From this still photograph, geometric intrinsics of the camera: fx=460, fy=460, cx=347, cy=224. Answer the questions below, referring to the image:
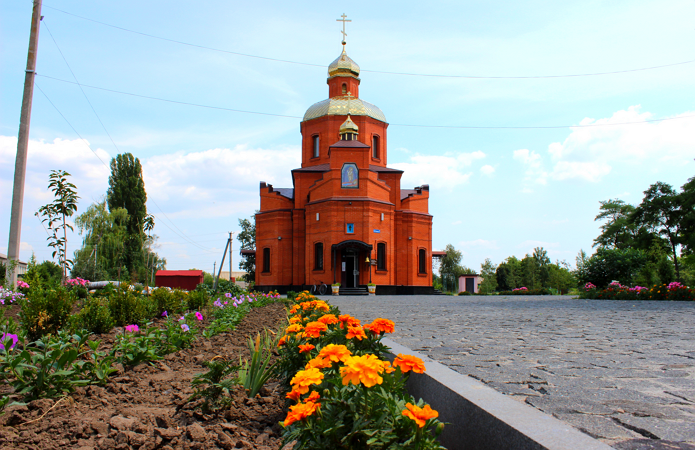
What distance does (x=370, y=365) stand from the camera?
A: 178 cm

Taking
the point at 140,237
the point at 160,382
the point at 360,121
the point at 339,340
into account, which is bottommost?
the point at 160,382

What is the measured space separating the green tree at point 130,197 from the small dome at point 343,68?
62.1 ft

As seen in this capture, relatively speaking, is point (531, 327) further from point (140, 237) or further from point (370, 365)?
point (140, 237)

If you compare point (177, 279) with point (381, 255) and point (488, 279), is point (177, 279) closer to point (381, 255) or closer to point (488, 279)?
point (381, 255)

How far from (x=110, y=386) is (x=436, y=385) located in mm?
2189

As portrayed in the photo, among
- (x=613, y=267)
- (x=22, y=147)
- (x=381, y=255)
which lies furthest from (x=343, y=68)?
(x=22, y=147)

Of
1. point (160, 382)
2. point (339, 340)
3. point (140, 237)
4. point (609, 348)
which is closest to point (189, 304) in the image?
point (160, 382)

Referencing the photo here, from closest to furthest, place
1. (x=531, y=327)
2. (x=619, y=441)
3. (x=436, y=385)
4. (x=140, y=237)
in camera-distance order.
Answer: (x=619, y=441)
(x=436, y=385)
(x=531, y=327)
(x=140, y=237)

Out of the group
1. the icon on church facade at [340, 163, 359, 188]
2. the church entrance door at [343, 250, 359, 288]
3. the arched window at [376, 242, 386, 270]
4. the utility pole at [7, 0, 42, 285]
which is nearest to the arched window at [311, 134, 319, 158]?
the icon on church facade at [340, 163, 359, 188]

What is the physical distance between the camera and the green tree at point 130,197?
39.0 meters

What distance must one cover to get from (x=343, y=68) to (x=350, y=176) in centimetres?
1024

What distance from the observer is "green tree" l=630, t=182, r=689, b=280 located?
40.1 meters

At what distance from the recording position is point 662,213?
41.2 meters

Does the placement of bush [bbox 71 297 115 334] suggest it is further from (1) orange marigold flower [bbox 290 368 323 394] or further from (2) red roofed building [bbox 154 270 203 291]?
(2) red roofed building [bbox 154 270 203 291]
